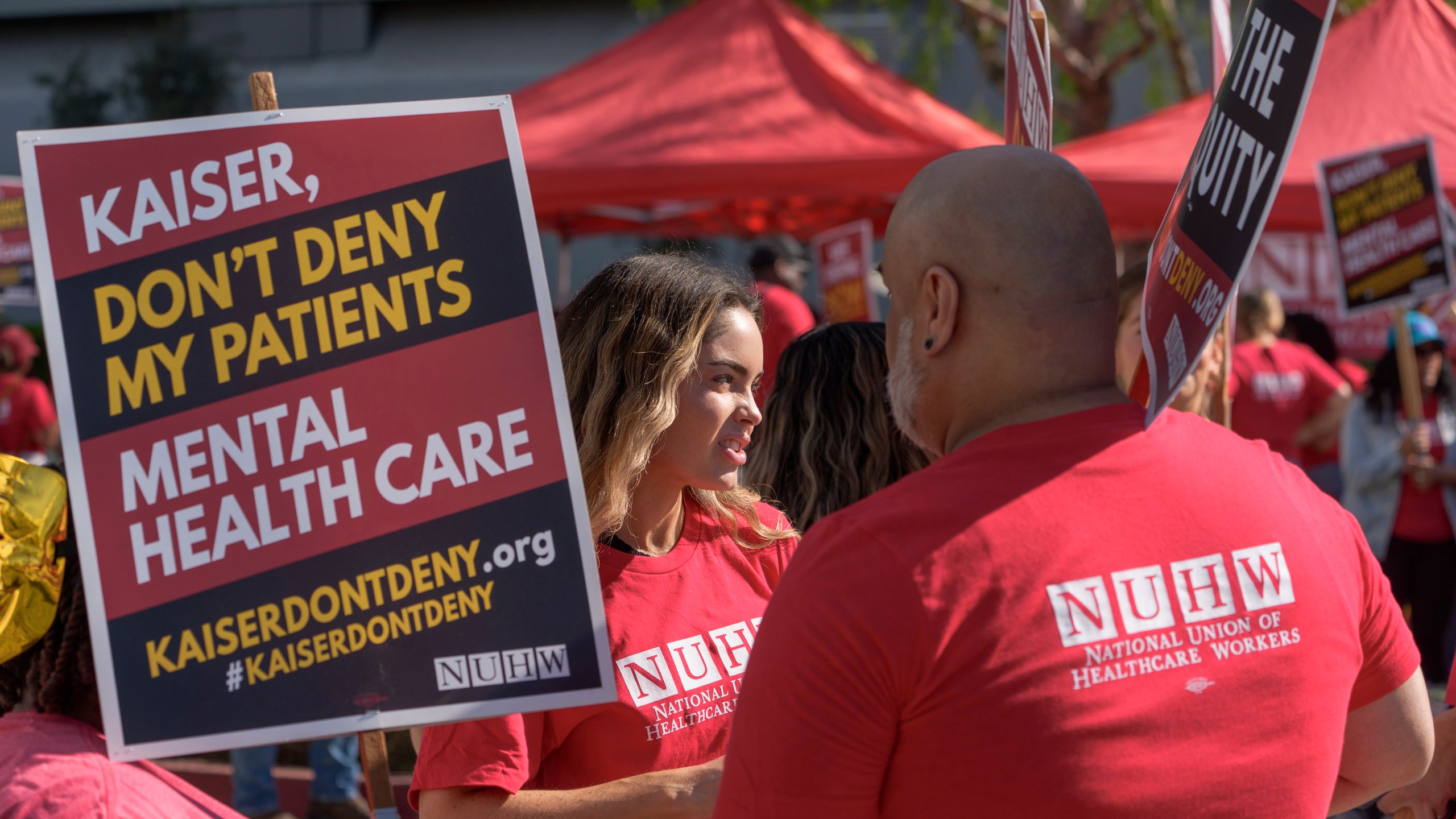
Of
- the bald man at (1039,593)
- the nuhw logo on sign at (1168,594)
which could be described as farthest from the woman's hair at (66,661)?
the nuhw logo on sign at (1168,594)

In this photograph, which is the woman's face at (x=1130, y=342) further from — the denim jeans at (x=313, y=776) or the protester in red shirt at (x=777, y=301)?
the denim jeans at (x=313, y=776)

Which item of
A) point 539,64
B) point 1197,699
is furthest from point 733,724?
point 539,64

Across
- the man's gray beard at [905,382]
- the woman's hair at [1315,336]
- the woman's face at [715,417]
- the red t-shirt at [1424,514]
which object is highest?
the man's gray beard at [905,382]

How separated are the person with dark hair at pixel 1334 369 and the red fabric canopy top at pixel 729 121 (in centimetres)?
224

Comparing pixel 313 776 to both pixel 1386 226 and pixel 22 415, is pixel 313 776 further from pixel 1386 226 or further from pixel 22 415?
pixel 1386 226

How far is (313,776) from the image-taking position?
528 cm

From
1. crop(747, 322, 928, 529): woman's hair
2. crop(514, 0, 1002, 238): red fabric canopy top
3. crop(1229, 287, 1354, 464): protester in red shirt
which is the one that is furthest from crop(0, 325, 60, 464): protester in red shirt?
crop(1229, 287, 1354, 464): protester in red shirt

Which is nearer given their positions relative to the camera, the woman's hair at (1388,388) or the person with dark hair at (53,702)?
the person with dark hair at (53,702)

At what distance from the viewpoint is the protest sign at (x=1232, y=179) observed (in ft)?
3.99

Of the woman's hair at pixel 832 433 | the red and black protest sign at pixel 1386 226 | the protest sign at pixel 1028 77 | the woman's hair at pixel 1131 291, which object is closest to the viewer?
the protest sign at pixel 1028 77

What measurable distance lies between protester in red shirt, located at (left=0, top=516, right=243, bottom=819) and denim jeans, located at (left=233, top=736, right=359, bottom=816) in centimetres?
346

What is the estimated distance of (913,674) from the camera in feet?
4.08

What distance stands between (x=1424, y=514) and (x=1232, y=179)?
16.3ft

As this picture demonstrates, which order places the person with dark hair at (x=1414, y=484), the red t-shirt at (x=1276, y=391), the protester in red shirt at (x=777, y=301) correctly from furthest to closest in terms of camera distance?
the red t-shirt at (x=1276, y=391) → the protester in red shirt at (x=777, y=301) → the person with dark hair at (x=1414, y=484)
